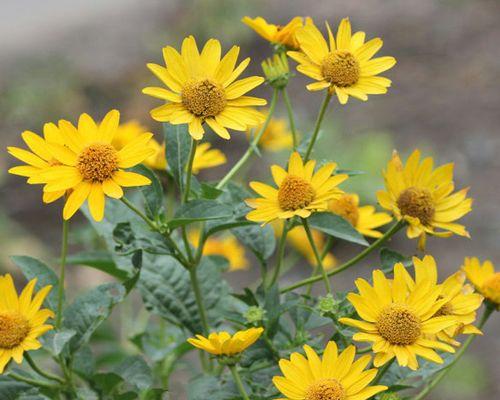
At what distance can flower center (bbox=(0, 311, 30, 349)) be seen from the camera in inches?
37.5

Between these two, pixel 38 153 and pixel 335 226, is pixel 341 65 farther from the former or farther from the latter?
pixel 38 153

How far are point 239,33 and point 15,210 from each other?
1.38 meters

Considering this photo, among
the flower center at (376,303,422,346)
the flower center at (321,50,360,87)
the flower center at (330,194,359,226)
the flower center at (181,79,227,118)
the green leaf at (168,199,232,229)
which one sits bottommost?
the flower center at (376,303,422,346)

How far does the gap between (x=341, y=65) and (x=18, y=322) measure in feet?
1.61

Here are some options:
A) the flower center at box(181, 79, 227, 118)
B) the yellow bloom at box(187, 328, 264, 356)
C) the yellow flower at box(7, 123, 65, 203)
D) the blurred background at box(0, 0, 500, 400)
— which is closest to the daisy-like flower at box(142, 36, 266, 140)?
the flower center at box(181, 79, 227, 118)

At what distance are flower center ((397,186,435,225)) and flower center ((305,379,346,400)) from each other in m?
0.28

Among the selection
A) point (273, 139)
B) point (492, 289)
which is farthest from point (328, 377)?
point (273, 139)

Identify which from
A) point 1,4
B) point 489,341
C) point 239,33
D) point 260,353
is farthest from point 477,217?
point 1,4

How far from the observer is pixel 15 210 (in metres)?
3.15

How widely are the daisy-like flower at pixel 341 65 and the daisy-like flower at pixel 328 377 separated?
31cm

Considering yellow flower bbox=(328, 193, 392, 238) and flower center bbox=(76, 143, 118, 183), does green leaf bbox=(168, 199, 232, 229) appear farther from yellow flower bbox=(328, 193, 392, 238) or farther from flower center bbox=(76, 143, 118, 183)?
yellow flower bbox=(328, 193, 392, 238)

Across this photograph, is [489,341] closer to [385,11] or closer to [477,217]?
[477,217]

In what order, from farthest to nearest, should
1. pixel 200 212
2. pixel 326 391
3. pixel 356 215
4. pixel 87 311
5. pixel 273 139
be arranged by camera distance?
pixel 273 139
pixel 356 215
pixel 87 311
pixel 200 212
pixel 326 391

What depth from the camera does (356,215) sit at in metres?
1.20
